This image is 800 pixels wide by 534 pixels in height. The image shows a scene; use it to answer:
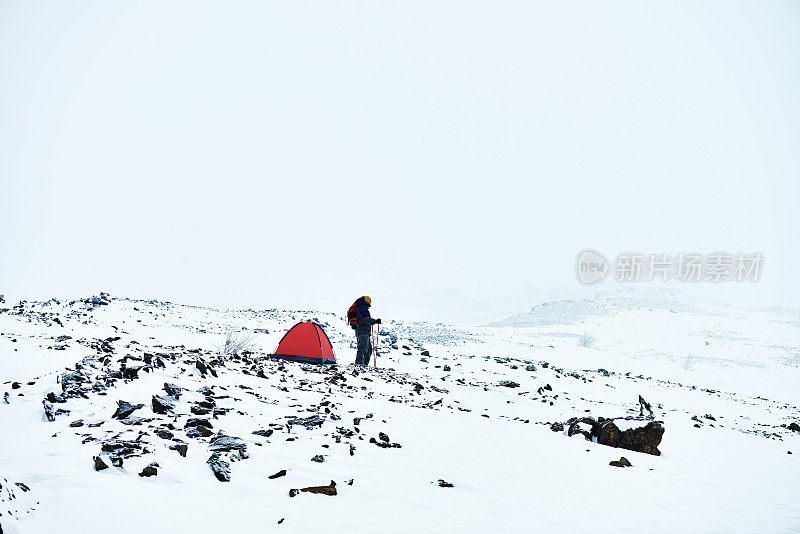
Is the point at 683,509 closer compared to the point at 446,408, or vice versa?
the point at 683,509

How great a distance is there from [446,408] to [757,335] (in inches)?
1717

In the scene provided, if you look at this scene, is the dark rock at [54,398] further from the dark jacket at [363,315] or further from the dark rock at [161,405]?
the dark jacket at [363,315]

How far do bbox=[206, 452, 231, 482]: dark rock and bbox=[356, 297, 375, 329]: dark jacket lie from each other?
10066 millimetres

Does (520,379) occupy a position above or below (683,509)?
below

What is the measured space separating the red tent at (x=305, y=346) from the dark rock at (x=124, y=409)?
8.17 m

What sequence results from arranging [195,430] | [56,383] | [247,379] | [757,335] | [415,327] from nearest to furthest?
[195,430], [56,383], [247,379], [415,327], [757,335]

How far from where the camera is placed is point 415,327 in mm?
30844

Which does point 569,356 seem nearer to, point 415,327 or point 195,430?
point 415,327

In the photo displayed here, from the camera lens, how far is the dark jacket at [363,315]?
1558 centimetres

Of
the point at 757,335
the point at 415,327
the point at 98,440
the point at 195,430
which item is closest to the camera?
the point at 98,440

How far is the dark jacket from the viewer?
51.1 feet

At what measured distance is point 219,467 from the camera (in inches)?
204

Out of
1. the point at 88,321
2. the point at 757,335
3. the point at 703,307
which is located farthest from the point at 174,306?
the point at 703,307

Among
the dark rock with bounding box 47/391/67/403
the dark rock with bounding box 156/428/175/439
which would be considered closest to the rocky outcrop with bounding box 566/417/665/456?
the dark rock with bounding box 156/428/175/439
